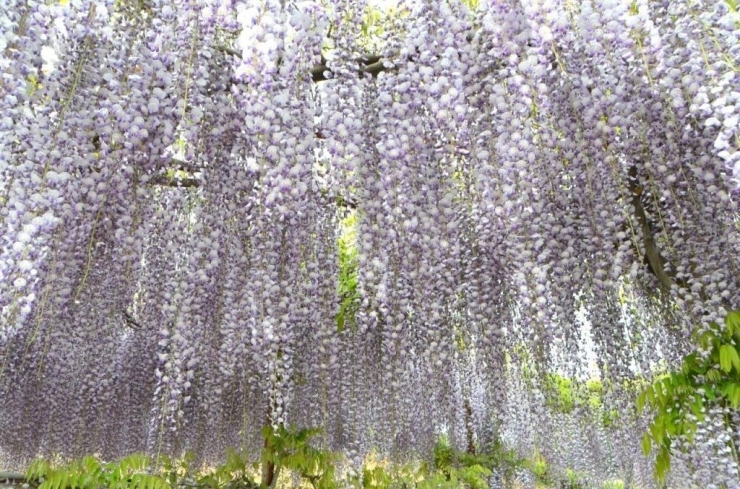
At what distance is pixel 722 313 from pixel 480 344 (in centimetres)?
156

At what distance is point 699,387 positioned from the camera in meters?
3.16

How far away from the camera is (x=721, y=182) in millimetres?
2688

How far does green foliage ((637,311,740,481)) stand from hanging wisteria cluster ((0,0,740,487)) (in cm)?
11

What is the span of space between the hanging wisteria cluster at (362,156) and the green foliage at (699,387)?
108 millimetres

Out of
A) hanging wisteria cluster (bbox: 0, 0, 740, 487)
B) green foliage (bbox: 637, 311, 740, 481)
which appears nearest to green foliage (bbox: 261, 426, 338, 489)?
hanging wisteria cluster (bbox: 0, 0, 740, 487)

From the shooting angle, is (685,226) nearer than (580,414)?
Yes

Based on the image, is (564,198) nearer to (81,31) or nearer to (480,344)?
(480,344)

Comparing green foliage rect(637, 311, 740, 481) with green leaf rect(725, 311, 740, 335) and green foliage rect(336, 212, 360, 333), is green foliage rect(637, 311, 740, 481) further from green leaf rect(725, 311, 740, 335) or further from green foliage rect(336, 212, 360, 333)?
green foliage rect(336, 212, 360, 333)

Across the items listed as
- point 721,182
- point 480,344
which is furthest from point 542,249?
point 480,344

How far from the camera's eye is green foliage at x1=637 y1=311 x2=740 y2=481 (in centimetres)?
289

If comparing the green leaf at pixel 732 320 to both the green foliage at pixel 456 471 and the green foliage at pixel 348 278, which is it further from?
the green foliage at pixel 456 471

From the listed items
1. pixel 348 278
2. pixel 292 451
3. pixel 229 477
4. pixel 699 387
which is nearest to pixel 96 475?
pixel 229 477

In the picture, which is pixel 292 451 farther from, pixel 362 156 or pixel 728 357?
pixel 728 357

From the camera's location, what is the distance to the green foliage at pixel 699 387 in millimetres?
2895
